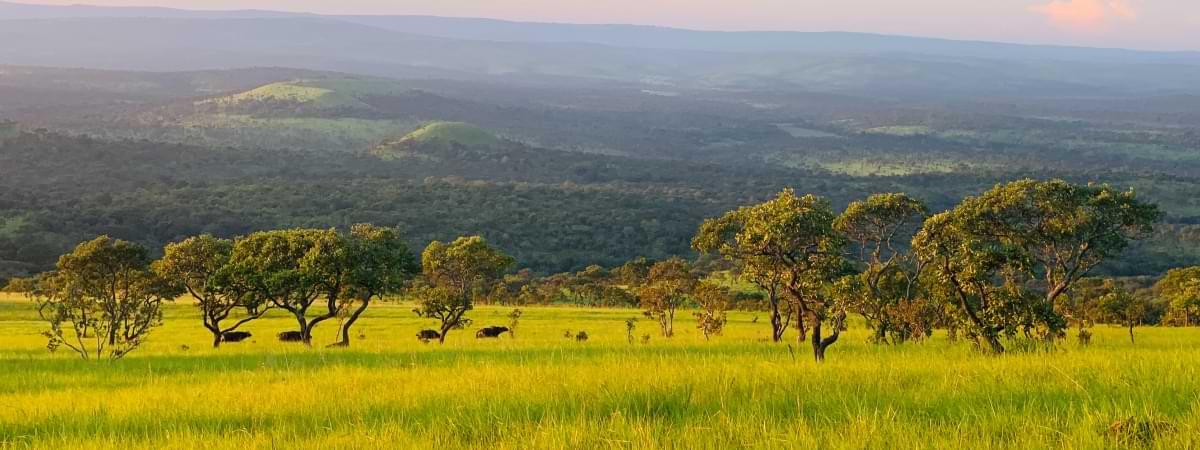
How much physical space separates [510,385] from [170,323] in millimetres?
62120

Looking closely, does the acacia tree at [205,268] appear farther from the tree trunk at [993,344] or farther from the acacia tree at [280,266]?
the tree trunk at [993,344]

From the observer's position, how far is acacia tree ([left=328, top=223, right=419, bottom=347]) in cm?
3844

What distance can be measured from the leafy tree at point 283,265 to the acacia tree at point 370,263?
2.77 feet

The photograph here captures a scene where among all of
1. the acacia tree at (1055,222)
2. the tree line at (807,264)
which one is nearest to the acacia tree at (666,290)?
the tree line at (807,264)

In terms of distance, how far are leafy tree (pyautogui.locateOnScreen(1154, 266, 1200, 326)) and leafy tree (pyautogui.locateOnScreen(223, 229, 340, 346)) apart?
56.5 m

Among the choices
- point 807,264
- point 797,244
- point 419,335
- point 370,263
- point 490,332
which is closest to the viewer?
point 807,264

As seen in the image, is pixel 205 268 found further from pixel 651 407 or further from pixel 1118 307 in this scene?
pixel 1118 307

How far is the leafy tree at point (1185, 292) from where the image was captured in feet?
197

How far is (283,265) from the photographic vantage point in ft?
129

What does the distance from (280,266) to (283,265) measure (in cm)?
13

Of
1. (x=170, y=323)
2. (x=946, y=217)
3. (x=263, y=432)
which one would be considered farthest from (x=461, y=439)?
(x=170, y=323)

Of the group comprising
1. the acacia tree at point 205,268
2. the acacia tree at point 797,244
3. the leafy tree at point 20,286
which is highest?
the acacia tree at point 797,244

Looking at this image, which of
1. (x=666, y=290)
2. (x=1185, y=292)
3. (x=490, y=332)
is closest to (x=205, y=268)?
(x=490, y=332)

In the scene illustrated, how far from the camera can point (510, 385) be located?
1173cm
